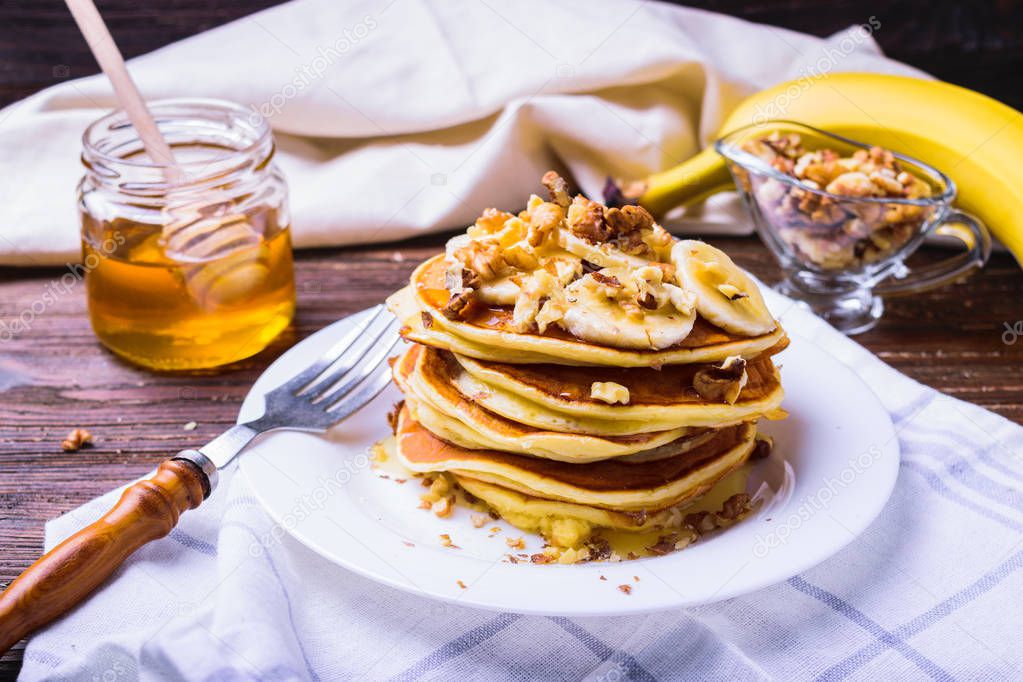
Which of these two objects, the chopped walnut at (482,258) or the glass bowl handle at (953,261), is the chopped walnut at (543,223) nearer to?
the chopped walnut at (482,258)

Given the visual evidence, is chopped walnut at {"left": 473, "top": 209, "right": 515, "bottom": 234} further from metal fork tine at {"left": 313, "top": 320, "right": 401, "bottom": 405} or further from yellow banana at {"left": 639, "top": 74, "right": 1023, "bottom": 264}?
yellow banana at {"left": 639, "top": 74, "right": 1023, "bottom": 264}

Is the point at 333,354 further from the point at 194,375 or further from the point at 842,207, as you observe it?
the point at 842,207

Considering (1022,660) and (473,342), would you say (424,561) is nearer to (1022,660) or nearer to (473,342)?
(473,342)

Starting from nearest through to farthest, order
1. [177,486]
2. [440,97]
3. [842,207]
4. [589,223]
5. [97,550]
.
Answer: [97,550], [177,486], [589,223], [842,207], [440,97]

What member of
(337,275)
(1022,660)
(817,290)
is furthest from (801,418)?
(337,275)

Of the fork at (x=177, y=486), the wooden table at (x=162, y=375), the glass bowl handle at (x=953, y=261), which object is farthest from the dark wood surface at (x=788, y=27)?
the fork at (x=177, y=486)

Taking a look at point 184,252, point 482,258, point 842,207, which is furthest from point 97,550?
point 842,207
